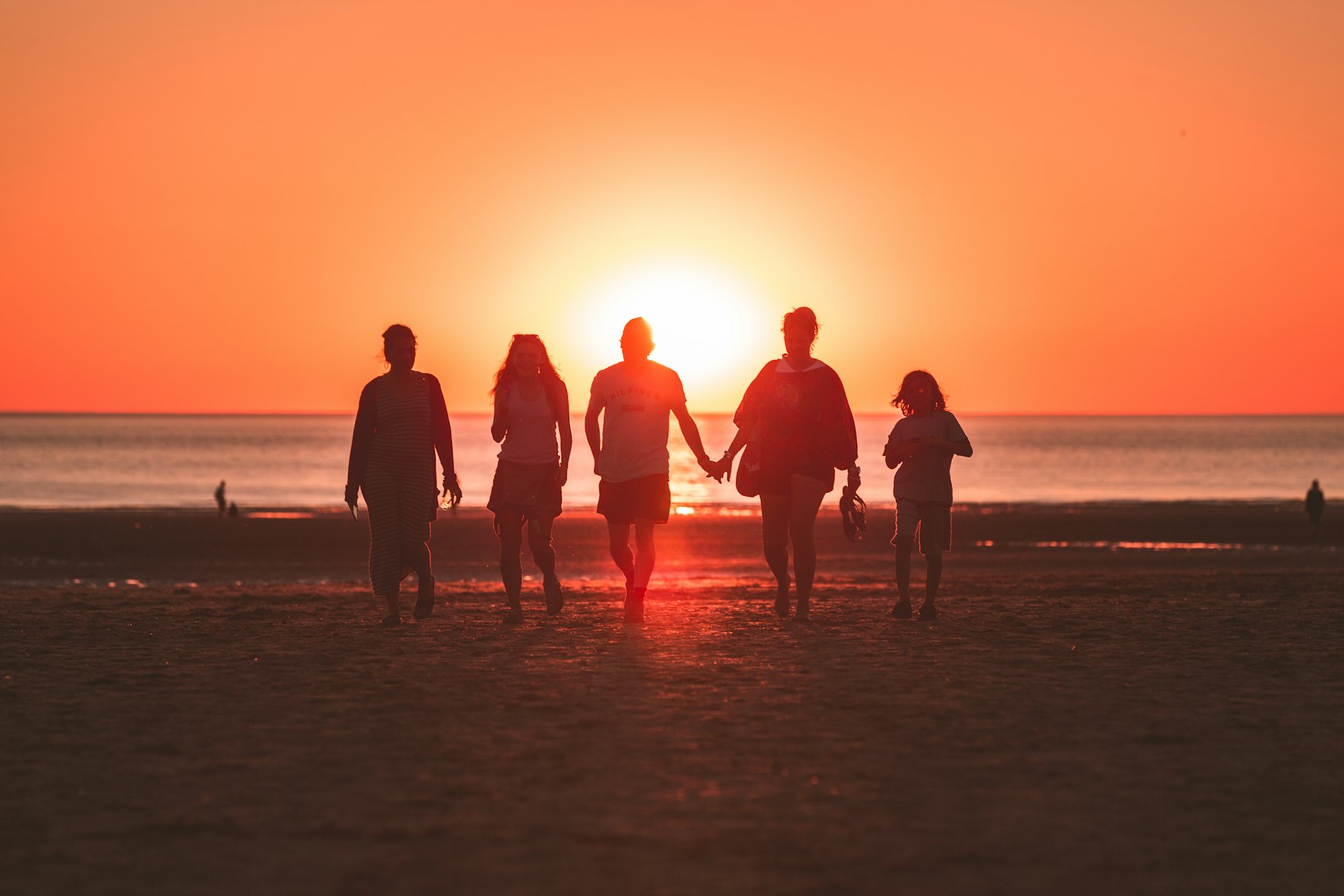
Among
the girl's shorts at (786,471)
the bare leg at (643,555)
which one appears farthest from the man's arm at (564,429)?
the girl's shorts at (786,471)

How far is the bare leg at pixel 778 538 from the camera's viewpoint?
945 centimetres

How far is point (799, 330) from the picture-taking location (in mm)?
9484

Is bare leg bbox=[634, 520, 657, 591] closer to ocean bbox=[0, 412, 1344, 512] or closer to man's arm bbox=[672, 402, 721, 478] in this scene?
man's arm bbox=[672, 402, 721, 478]

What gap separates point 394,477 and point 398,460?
12cm

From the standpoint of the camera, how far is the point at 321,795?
4.46m

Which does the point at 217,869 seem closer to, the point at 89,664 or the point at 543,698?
the point at 543,698

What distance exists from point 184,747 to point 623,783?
71.2 inches

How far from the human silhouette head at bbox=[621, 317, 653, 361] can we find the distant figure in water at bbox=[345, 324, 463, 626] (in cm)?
132

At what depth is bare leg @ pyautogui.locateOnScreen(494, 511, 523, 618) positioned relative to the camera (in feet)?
31.6

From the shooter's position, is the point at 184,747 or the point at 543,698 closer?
the point at 184,747

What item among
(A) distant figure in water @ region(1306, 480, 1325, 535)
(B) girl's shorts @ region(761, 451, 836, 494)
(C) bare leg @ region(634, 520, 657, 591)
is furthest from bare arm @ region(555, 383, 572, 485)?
(A) distant figure in water @ region(1306, 480, 1325, 535)

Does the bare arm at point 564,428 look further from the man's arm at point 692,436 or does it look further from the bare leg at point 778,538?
the bare leg at point 778,538

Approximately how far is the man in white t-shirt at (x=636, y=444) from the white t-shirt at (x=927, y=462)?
1.43m

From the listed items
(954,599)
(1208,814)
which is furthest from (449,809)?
(954,599)
